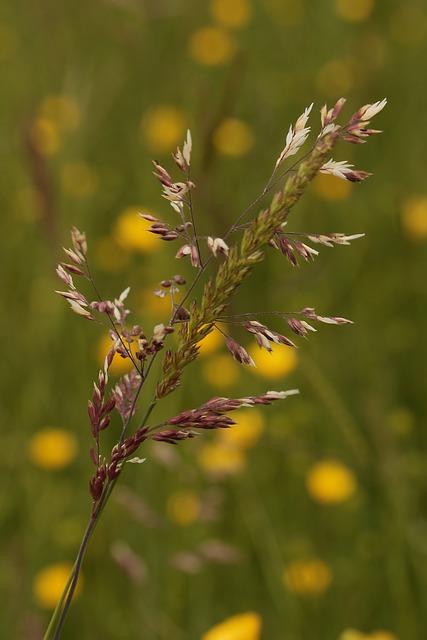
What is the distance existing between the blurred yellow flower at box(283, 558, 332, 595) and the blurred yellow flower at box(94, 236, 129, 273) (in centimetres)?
142

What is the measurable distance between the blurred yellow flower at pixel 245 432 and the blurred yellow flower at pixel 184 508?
0.15 metres

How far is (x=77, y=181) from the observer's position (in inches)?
123

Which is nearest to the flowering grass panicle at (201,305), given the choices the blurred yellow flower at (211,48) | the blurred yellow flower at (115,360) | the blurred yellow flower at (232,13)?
the blurred yellow flower at (115,360)

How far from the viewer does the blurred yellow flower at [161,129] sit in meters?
3.58

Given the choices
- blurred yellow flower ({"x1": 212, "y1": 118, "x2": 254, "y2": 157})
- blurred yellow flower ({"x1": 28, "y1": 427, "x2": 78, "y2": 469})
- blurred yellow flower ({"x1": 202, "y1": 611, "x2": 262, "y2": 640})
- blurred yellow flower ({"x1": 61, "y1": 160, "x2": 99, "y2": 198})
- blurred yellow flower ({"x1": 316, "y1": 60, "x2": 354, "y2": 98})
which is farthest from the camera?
blurred yellow flower ({"x1": 316, "y1": 60, "x2": 354, "y2": 98})

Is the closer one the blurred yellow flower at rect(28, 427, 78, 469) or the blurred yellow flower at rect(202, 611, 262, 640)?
the blurred yellow flower at rect(202, 611, 262, 640)

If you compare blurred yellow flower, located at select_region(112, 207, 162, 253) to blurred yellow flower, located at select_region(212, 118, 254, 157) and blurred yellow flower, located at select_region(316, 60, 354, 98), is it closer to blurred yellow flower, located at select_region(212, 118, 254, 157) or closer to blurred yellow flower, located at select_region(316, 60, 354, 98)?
blurred yellow flower, located at select_region(212, 118, 254, 157)

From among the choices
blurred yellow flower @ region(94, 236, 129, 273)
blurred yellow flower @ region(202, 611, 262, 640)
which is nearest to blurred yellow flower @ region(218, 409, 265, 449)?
blurred yellow flower @ region(94, 236, 129, 273)

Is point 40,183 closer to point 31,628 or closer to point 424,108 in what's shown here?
point 31,628

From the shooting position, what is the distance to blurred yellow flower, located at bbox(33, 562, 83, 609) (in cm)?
185

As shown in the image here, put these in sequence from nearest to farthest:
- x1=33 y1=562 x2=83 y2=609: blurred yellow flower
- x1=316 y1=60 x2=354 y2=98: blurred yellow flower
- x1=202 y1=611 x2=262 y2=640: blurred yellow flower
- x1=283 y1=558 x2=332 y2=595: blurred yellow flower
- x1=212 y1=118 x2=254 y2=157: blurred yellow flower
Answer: x1=202 y1=611 x2=262 y2=640: blurred yellow flower, x1=283 y1=558 x2=332 y2=595: blurred yellow flower, x1=33 y1=562 x2=83 y2=609: blurred yellow flower, x1=212 y1=118 x2=254 y2=157: blurred yellow flower, x1=316 y1=60 x2=354 y2=98: blurred yellow flower

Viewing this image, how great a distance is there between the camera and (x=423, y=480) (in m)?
2.03

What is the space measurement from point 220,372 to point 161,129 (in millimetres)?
1525

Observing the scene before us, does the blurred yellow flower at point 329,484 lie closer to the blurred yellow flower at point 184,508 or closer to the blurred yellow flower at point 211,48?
the blurred yellow flower at point 184,508
